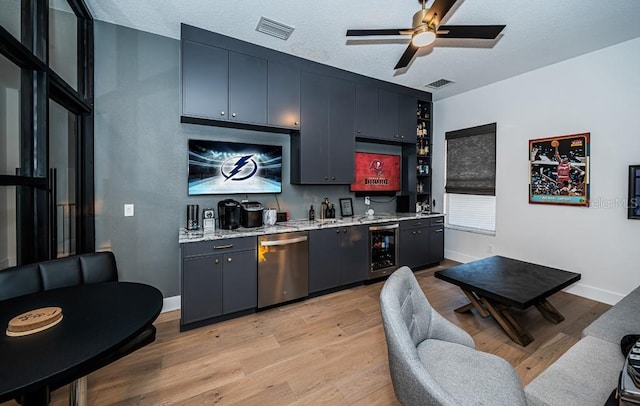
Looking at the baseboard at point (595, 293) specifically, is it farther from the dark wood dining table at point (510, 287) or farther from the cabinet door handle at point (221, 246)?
the cabinet door handle at point (221, 246)

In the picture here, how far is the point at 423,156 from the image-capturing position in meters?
4.80

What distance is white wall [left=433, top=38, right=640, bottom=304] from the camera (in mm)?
2920

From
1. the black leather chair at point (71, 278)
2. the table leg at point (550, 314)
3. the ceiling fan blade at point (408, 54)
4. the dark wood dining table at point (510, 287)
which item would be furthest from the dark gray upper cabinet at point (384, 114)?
the black leather chair at point (71, 278)

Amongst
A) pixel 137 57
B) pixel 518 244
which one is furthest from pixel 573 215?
pixel 137 57

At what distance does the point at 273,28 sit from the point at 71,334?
2.83m

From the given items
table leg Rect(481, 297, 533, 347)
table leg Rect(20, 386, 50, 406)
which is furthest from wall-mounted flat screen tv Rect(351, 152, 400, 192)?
table leg Rect(20, 386, 50, 406)

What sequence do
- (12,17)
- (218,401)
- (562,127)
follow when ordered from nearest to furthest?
(12,17), (218,401), (562,127)

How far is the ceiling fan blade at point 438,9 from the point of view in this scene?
1785mm

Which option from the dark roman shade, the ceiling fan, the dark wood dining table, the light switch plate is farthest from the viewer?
the dark roman shade

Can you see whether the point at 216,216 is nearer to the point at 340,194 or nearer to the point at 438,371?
the point at 340,194

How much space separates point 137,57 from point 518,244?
205 inches

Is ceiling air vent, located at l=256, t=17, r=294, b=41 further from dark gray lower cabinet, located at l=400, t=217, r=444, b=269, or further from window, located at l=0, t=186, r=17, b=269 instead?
dark gray lower cabinet, located at l=400, t=217, r=444, b=269

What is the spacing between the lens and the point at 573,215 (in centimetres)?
331

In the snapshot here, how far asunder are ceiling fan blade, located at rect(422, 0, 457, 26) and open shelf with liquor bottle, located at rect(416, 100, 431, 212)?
Result: 2.93m
